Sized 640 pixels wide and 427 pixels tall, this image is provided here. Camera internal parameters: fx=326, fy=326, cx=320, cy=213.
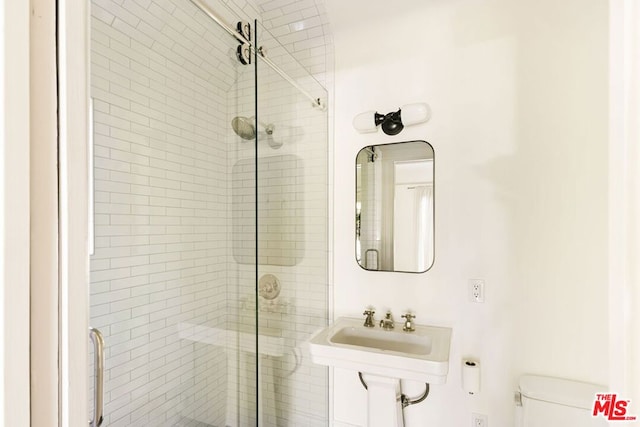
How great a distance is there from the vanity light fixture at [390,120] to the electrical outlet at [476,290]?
87cm

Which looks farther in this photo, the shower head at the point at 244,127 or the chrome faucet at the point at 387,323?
the chrome faucet at the point at 387,323

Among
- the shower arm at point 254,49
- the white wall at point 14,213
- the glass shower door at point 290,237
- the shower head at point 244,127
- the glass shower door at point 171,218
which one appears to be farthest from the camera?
the glass shower door at point 290,237

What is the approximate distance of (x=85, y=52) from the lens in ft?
1.48

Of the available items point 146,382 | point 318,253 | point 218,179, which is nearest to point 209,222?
point 218,179

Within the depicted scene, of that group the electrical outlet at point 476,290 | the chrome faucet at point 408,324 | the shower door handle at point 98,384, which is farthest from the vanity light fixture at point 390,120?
the shower door handle at point 98,384

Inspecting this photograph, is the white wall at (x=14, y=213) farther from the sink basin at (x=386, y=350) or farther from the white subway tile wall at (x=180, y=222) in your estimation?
the sink basin at (x=386, y=350)

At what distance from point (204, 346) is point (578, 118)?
193cm

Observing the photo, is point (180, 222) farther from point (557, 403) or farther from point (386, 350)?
point (557, 403)

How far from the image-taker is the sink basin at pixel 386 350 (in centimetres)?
133

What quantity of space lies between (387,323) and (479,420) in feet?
2.07

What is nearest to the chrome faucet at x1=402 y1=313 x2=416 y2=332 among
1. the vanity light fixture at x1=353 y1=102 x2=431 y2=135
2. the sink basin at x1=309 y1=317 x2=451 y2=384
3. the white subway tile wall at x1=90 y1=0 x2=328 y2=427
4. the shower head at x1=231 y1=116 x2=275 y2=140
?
the sink basin at x1=309 y1=317 x2=451 y2=384

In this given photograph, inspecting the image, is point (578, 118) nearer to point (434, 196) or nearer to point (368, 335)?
point (434, 196)

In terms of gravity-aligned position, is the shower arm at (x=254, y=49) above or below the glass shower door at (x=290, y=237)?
above

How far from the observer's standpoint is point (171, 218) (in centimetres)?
125
